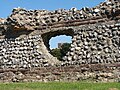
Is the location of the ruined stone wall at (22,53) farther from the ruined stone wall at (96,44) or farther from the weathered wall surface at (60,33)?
the ruined stone wall at (96,44)

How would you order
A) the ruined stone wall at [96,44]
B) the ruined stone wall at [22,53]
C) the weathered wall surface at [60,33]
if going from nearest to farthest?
the ruined stone wall at [96,44]
the weathered wall surface at [60,33]
the ruined stone wall at [22,53]

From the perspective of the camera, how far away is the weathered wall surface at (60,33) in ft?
54.4

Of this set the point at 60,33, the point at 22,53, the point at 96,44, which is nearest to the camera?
the point at 96,44

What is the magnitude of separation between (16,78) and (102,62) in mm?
4391

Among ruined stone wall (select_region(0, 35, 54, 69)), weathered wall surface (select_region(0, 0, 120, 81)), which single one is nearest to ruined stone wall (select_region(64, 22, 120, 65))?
weathered wall surface (select_region(0, 0, 120, 81))

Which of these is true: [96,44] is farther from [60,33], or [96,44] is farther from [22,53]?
[22,53]

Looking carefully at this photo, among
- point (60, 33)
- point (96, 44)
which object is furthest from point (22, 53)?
point (96, 44)

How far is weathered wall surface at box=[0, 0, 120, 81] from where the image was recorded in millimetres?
16594

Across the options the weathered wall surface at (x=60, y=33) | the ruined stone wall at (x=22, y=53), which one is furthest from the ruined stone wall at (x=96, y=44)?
the ruined stone wall at (x=22, y=53)

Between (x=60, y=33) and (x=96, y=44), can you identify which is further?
(x=60, y=33)

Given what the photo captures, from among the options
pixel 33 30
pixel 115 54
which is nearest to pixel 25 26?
pixel 33 30

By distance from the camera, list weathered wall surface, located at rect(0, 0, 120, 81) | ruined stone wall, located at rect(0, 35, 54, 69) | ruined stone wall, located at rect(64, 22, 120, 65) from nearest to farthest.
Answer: ruined stone wall, located at rect(64, 22, 120, 65), weathered wall surface, located at rect(0, 0, 120, 81), ruined stone wall, located at rect(0, 35, 54, 69)

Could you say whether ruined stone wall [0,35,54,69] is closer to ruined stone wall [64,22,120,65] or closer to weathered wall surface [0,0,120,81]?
weathered wall surface [0,0,120,81]

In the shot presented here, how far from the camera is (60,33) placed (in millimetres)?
18781
